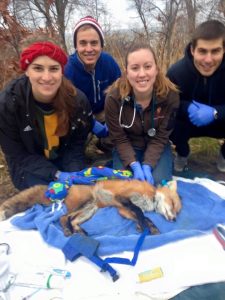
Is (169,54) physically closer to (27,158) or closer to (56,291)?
(27,158)

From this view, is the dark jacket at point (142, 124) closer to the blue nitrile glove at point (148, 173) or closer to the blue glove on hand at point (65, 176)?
the blue nitrile glove at point (148, 173)

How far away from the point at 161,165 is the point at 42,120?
112 cm

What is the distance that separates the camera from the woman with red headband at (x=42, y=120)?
263cm

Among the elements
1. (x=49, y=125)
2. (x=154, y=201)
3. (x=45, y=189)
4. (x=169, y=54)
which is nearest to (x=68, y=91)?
(x=49, y=125)

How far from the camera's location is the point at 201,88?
3.16 metres

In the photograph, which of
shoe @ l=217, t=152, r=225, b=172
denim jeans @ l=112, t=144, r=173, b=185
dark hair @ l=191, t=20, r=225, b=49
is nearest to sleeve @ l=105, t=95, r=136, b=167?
denim jeans @ l=112, t=144, r=173, b=185

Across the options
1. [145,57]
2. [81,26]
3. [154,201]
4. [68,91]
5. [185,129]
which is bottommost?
[154,201]

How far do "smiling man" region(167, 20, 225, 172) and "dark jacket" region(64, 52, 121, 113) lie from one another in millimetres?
760

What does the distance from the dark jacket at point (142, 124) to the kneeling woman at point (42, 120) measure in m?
0.27

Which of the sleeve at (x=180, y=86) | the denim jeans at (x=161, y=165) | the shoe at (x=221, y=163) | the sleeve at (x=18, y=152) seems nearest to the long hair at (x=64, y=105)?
the sleeve at (x=18, y=152)

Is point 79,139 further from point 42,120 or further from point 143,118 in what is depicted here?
point 143,118

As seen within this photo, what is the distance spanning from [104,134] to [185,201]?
4.43 ft

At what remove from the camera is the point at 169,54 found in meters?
5.35

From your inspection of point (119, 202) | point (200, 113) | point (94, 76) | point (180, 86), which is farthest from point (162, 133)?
point (94, 76)
